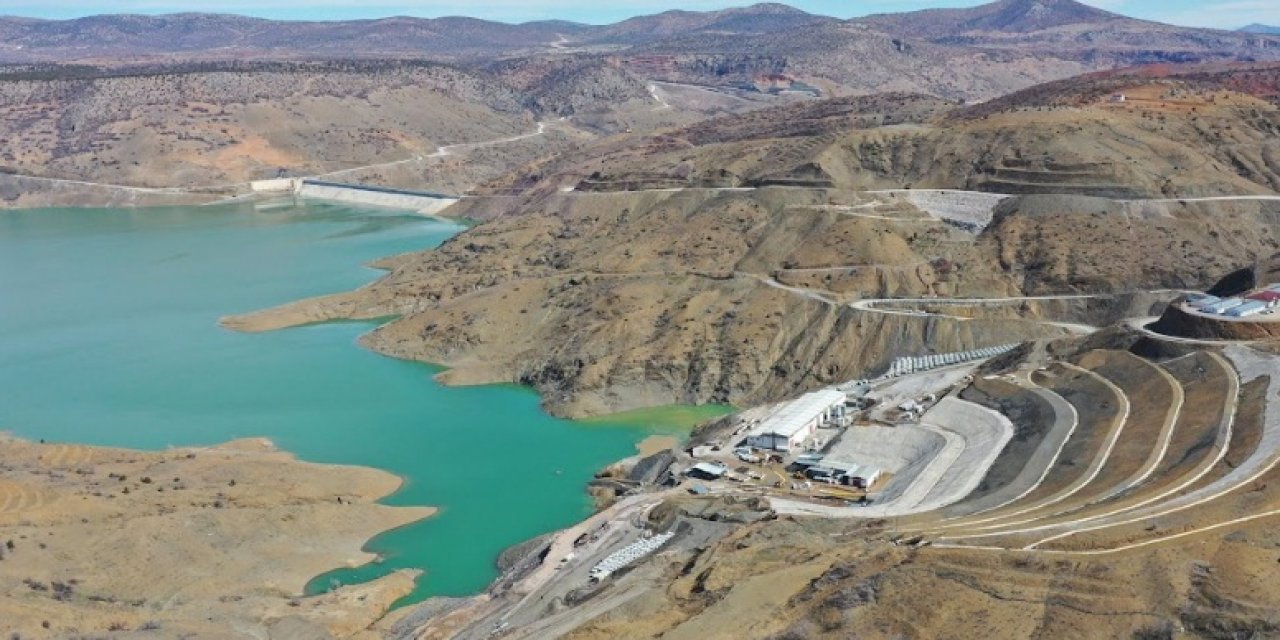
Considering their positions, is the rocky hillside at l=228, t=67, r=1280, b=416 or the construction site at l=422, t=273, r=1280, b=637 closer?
the construction site at l=422, t=273, r=1280, b=637

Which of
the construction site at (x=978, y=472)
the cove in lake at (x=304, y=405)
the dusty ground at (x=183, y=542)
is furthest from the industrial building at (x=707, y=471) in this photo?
the dusty ground at (x=183, y=542)

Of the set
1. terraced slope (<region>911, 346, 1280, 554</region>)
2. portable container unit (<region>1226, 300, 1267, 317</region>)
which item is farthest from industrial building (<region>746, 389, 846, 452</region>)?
portable container unit (<region>1226, 300, 1267, 317</region>)

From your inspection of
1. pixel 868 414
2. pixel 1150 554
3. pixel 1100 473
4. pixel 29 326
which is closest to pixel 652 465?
pixel 868 414

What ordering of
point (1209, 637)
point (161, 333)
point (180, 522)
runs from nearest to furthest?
point (1209, 637), point (180, 522), point (161, 333)

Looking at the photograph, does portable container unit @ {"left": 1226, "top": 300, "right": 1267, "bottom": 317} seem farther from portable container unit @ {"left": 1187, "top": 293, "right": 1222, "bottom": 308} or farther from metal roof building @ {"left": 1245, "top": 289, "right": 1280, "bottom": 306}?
portable container unit @ {"left": 1187, "top": 293, "right": 1222, "bottom": 308}

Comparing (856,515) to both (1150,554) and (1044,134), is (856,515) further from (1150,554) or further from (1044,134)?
(1044,134)

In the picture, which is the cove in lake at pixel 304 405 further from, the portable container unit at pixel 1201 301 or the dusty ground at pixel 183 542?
the portable container unit at pixel 1201 301

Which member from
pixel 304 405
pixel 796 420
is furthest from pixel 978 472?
pixel 304 405
